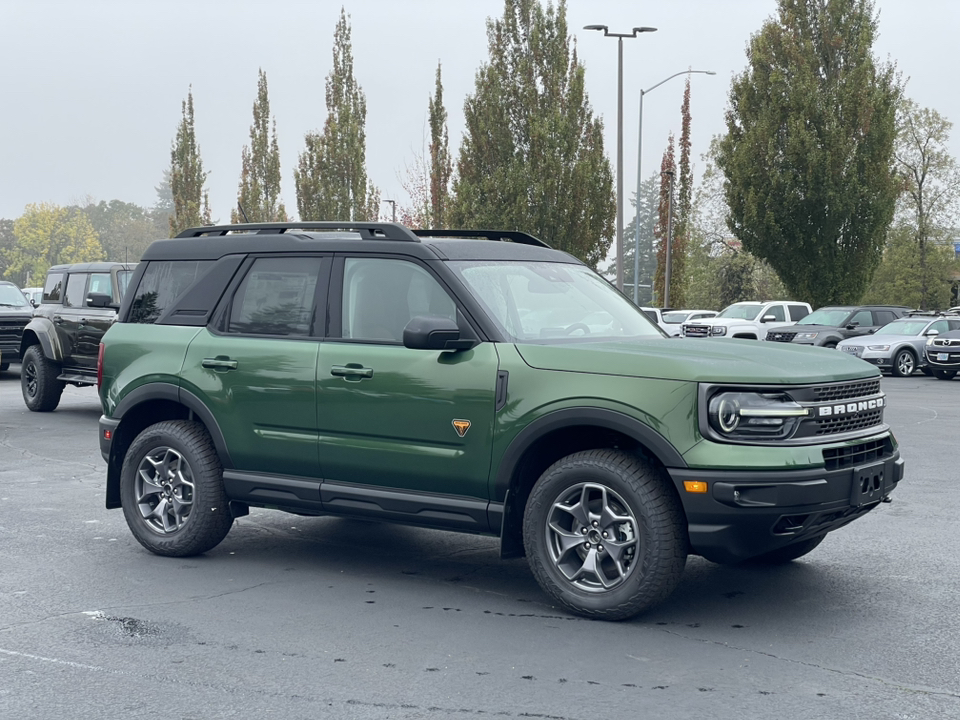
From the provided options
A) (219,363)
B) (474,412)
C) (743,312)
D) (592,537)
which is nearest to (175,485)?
(219,363)

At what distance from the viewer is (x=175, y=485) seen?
22.7ft

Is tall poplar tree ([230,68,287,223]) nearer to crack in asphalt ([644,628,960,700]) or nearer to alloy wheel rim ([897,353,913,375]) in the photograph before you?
alloy wheel rim ([897,353,913,375])

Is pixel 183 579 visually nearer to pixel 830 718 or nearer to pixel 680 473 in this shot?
pixel 680 473

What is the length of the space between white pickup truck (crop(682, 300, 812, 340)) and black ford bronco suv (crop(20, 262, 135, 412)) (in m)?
18.9

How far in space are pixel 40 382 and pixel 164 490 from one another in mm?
9876

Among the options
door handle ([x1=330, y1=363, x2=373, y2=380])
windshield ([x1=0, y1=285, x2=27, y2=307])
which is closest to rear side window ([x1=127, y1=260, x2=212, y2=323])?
door handle ([x1=330, y1=363, x2=373, y2=380])

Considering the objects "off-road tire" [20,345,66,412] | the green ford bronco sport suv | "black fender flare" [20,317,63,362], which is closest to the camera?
the green ford bronco sport suv

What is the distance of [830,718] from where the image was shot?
422 cm

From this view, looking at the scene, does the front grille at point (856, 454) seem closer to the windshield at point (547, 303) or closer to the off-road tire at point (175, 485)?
the windshield at point (547, 303)

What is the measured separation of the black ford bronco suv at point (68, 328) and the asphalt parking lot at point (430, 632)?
7.37 m

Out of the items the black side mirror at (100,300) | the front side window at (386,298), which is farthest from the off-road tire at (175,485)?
the black side mirror at (100,300)

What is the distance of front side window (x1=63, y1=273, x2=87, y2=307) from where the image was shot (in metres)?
15.7

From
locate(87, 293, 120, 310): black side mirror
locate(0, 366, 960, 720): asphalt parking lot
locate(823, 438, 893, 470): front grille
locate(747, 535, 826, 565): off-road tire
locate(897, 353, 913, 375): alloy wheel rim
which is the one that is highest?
locate(87, 293, 120, 310): black side mirror

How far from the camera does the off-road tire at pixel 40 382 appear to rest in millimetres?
15961
